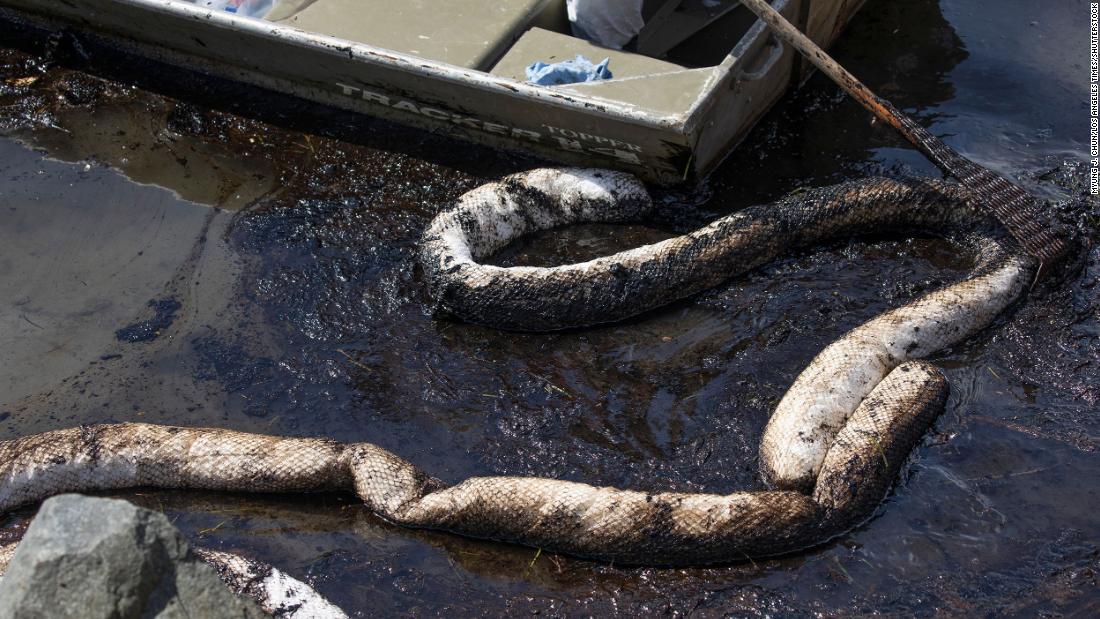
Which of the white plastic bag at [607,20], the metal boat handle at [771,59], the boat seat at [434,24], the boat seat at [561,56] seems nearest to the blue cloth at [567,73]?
the boat seat at [561,56]

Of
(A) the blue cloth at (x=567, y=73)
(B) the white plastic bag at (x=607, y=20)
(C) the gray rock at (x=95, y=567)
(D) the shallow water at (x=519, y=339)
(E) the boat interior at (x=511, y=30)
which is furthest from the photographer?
(B) the white plastic bag at (x=607, y=20)

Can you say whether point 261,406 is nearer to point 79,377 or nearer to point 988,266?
point 79,377

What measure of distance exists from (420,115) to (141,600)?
4.87 metres

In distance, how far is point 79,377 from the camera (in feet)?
20.8

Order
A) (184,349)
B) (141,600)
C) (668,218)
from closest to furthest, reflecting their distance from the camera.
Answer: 1. (141,600)
2. (184,349)
3. (668,218)

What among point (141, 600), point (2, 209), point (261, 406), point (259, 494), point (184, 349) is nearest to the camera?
point (141, 600)

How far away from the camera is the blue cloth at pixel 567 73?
701 cm

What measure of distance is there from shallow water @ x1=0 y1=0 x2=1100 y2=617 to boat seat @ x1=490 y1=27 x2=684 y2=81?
0.72 meters

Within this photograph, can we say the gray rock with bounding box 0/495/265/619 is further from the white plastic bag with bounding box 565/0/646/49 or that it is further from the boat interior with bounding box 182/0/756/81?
the white plastic bag with bounding box 565/0/646/49

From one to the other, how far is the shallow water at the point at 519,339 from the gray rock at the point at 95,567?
151 centimetres

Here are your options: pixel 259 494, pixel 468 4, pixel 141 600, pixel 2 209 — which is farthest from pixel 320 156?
pixel 141 600

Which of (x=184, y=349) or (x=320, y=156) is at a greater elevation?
(x=320, y=156)

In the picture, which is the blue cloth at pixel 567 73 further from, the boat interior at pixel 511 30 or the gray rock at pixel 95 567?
the gray rock at pixel 95 567

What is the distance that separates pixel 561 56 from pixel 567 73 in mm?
405
